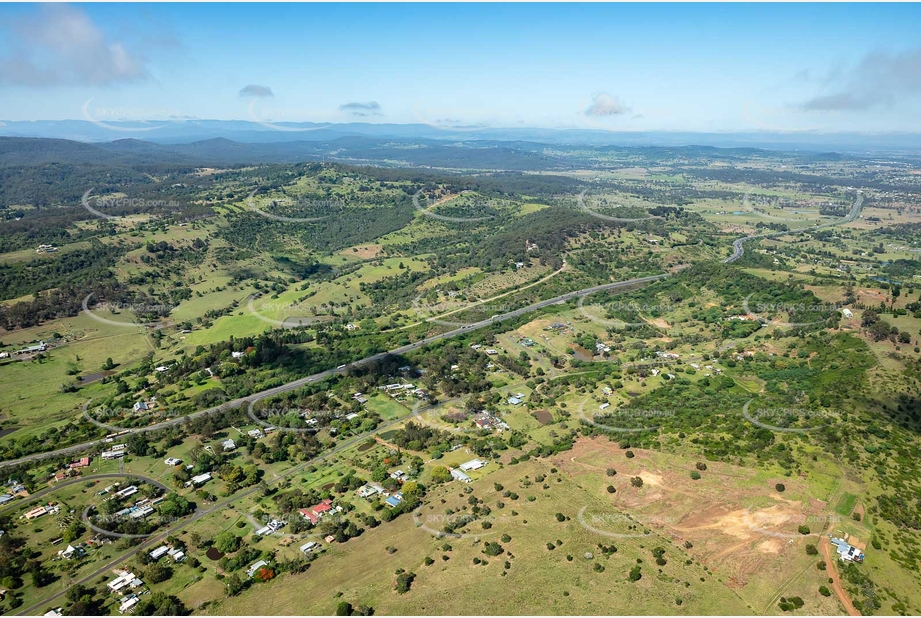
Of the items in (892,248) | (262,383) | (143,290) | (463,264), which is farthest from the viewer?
(892,248)

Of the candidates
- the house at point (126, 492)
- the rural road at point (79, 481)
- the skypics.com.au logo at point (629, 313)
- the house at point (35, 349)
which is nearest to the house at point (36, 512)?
the rural road at point (79, 481)

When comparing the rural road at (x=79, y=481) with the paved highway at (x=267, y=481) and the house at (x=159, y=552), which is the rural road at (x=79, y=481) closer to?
the paved highway at (x=267, y=481)

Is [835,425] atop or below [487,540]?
atop

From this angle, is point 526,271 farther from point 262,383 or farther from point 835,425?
point 835,425

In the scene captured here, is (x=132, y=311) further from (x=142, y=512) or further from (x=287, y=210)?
(x=287, y=210)

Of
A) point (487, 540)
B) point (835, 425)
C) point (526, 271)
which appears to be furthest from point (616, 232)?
point (487, 540)

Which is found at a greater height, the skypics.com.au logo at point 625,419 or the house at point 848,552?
the house at point 848,552

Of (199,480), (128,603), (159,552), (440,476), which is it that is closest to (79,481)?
(199,480)
